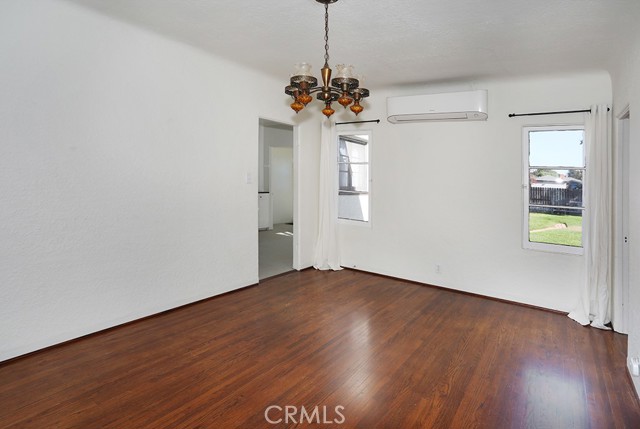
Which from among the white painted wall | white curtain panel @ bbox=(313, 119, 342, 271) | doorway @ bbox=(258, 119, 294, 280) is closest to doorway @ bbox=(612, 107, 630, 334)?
the white painted wall

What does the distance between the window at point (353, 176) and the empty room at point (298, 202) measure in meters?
0.23

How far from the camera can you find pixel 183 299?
12.2 ft

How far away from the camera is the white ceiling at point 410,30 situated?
250 centimetres

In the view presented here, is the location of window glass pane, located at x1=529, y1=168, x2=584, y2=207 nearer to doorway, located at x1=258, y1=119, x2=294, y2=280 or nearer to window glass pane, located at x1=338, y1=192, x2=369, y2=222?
window glass pane, located at x1=338, y1=192, x2=369, y2=222

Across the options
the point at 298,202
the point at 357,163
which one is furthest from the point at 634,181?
the point at 298,202

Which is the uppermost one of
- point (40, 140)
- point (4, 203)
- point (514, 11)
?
point (514, 11)

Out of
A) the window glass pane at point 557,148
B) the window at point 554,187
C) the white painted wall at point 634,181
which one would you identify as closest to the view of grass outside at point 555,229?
the window at point 554,187

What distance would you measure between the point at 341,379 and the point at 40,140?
2726 mm

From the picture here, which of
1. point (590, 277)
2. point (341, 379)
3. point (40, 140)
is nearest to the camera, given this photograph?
point (341, 379)

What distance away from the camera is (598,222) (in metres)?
3.44

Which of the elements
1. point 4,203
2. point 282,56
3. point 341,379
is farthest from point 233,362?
point 282,56

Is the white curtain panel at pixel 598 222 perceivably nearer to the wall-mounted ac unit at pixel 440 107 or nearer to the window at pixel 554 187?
the window at pixel 554 187

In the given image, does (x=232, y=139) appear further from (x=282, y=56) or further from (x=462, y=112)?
(x=462, y=112)

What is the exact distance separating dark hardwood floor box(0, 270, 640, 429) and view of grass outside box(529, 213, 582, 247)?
0.78 metres
